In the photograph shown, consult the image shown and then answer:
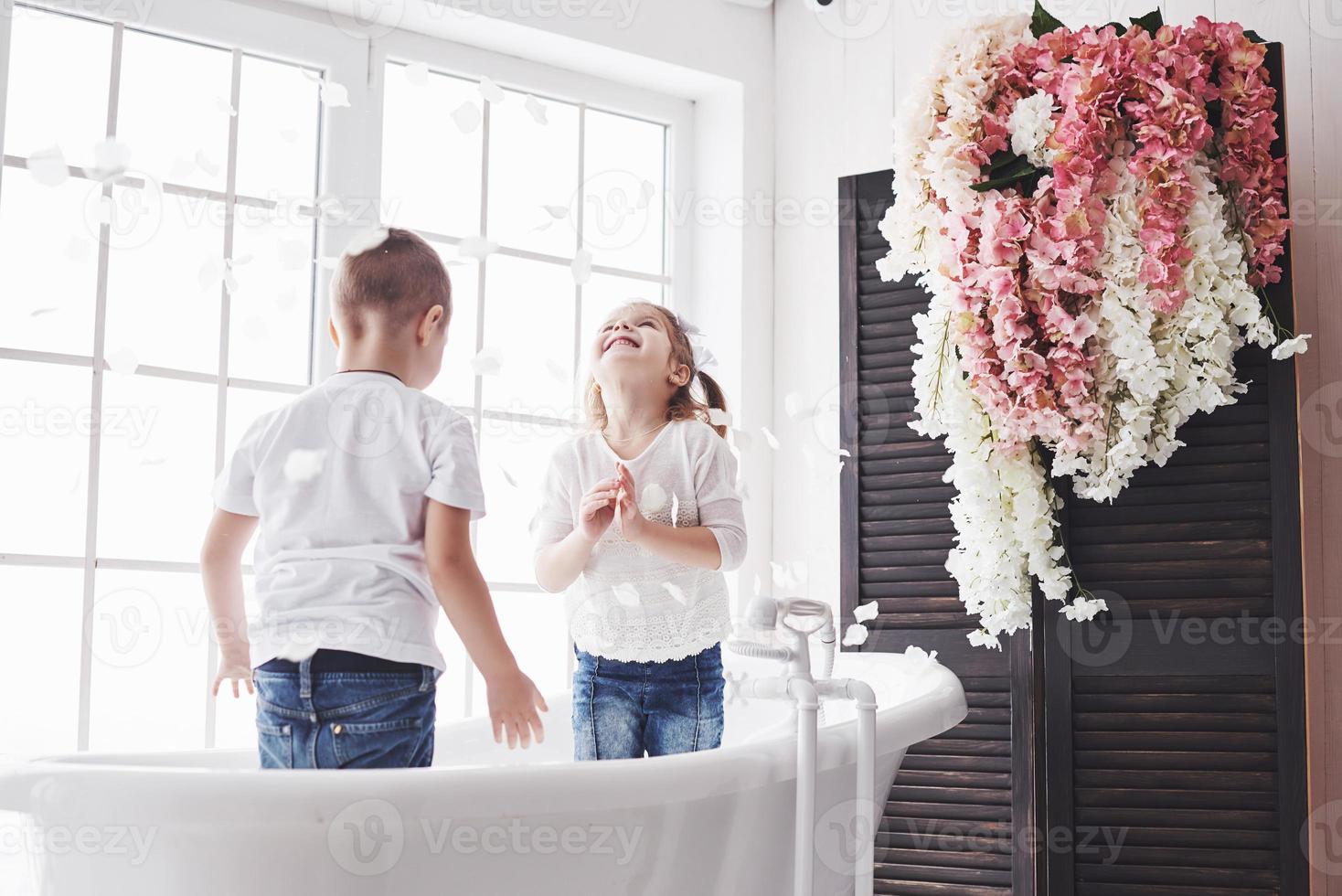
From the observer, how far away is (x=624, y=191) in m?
3.22

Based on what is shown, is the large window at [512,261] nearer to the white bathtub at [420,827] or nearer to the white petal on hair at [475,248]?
the white petal on hair at [475,248]

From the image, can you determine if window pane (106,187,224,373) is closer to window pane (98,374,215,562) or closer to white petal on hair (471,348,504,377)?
window pane (98,374,215,562)

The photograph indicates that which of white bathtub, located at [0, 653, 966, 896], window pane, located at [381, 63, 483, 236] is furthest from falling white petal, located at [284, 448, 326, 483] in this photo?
window pane, located at [381, 63, 483, 236]

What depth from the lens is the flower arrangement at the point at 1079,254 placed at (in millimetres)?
2027

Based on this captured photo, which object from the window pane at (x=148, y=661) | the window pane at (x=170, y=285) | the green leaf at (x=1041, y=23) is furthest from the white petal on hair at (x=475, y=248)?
the green leaf at (x=1041, y=23)

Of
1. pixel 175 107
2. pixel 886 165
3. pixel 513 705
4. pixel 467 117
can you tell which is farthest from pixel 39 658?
pixel 886 165

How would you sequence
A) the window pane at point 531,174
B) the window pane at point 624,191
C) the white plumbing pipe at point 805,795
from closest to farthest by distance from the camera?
the white plumbing pipe at point 805,795 → the window pane at point 531,174 → the window pane at point 624,191

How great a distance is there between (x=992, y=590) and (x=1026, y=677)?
184 mm

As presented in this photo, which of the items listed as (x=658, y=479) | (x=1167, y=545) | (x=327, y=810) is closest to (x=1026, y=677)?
(x=1167, y=545)

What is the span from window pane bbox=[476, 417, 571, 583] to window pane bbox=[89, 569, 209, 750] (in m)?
0.64

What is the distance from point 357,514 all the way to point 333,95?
4.95 ft

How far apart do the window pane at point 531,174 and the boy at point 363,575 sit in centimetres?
155

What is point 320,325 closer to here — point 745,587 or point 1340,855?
point 745,587

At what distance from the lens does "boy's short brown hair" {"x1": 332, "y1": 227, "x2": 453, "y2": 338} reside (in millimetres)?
1514
